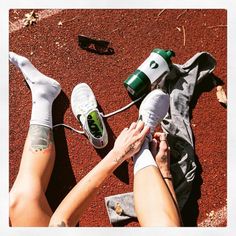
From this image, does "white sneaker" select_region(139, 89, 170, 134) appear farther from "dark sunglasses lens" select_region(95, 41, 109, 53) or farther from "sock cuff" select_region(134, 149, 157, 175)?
"dark sunglasses lens" select_region(95, 41, 109, 53)

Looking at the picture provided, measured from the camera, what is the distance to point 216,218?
7.02 ft

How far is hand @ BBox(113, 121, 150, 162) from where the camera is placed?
2.09m

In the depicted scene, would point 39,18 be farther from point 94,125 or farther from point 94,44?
point 94,125

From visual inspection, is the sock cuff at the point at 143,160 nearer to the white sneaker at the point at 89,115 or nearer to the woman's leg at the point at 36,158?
the white sneaker at the point at 89,115

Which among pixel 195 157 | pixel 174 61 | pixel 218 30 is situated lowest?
pixel 195 157

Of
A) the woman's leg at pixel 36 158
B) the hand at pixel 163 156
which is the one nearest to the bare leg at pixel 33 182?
the woman's leg at pixel 36 158

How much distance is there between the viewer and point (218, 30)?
213 cm

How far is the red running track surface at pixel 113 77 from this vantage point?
2.14 meters

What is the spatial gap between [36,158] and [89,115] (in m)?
0.36

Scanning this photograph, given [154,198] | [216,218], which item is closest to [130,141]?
[154,198]

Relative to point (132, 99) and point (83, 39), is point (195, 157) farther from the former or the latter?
point (83, 39)

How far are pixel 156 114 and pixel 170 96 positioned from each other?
135 millimetres

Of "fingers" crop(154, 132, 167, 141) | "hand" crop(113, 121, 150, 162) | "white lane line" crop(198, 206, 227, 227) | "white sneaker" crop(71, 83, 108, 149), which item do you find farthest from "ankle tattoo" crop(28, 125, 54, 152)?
"white lane line" crop(198, 206, 227, 227)
